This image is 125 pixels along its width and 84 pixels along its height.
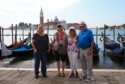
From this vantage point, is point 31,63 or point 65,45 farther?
point 31,63

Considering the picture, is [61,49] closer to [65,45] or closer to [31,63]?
[65,45]

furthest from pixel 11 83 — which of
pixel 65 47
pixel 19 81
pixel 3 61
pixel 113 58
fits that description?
pixel 113 58

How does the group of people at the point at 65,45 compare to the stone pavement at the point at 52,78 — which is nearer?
the stone pavement at the point at 52,78

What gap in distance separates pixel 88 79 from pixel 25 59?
15.1 meters

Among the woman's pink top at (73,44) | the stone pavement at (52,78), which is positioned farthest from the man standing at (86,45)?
the stone pavement at (52,78)

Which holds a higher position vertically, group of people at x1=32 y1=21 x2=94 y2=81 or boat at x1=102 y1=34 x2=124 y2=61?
group of people at x1=32 y1=21 x2=94 y2=81

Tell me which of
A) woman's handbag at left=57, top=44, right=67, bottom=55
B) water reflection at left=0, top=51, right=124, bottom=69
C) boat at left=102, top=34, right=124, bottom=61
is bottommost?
water reflection at left=0, top=51, right=124, bottom=69

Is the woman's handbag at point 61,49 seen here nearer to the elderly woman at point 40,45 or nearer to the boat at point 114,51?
the elderly woman at point 40,45

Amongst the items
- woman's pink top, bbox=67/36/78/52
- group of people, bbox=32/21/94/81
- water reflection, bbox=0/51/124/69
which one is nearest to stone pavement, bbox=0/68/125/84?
group of people, bbox=32/21/94/81

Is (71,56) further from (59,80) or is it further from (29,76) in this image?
(29,76)

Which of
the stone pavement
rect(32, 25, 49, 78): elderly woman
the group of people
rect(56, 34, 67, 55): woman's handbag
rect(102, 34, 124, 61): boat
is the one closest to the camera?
the stone pavement

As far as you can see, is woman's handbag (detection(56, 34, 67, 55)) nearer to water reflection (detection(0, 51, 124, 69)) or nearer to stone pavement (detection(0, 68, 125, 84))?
stone pavement (detection(0, 68, 125, 84))

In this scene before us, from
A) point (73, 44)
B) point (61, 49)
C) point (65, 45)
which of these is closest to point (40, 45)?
point (61, 49)

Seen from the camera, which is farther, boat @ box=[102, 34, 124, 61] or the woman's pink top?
boat @ box=[102, 34, 124, 61]
